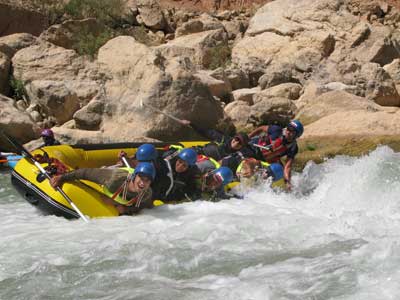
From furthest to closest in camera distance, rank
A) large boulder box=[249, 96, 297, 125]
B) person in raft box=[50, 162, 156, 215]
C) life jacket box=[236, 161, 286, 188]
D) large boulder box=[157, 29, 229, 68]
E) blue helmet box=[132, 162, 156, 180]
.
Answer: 1. large boulder box=[157, 29, 229, 68]
2. large boulder box=[249, 96, 297, 125]
3. life jacket box=[236, 161, 286, 188]
4. person in raft box=[50, 162, 156, 215]
5. blue helmet box=[132, 162, 156, 180]

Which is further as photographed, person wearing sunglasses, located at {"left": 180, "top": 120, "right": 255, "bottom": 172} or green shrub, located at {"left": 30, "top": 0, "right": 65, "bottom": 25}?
green shrub, located at {"left": 30, "top": 0, "right": 65, "bottom": 25}

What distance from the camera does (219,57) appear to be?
49.2ft

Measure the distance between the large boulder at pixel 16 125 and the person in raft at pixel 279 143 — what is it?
3819 millimetres

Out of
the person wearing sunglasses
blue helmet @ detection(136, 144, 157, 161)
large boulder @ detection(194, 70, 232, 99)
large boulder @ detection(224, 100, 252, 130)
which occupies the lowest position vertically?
large boulder @ detection(224, 100, 252, 130)

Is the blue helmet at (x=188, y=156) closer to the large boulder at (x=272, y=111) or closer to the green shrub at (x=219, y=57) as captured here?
the large boulder at (x=272, y=111)

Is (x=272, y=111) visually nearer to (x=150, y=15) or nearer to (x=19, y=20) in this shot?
(x=19, y=20)

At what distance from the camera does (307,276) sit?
3.88 meters

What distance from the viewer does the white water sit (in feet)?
12.1

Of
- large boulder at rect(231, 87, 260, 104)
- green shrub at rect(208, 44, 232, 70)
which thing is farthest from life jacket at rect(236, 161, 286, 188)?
green shrub at rect(208, 44, 232, 70)

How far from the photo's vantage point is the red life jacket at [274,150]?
731 centimetres

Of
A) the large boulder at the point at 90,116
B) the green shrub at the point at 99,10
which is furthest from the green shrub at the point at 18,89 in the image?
the green shrub at the point at 99,10

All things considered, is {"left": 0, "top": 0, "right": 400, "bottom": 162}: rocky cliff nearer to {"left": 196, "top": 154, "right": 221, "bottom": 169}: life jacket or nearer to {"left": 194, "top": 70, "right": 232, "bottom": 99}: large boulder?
{"left": 194, "top": 70, "right": 232, "bottom": 99}: large boulder

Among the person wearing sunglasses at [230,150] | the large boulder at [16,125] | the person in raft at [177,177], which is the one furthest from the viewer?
the large boulder at [16,125]

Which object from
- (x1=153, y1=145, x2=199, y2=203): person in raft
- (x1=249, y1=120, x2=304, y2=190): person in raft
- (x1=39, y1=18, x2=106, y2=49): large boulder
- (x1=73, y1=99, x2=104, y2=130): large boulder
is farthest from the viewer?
(x1=39, y1=18, x2=106, y2=49): large boulder
